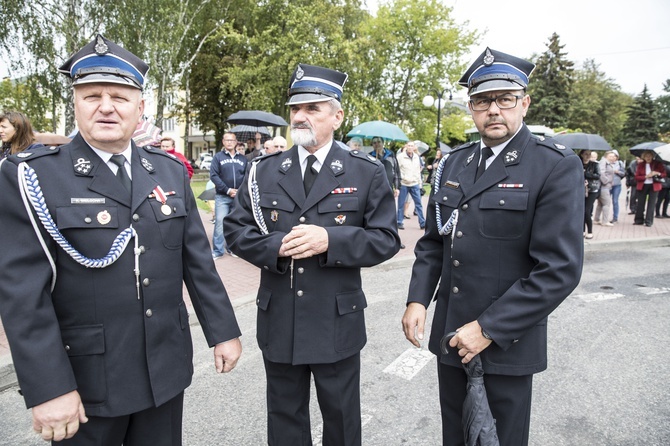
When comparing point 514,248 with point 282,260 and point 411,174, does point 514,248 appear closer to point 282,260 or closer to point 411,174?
point 282,260

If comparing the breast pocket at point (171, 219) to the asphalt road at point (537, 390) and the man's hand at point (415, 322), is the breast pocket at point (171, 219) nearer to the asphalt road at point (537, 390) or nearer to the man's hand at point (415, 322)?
the man's hand at point (415, 322)

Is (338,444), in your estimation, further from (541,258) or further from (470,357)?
(541,258)

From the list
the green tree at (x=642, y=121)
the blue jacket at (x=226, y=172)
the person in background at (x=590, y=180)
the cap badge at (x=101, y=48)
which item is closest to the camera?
the cap badge at (x=101, y=48)

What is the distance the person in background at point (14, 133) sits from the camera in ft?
14.5

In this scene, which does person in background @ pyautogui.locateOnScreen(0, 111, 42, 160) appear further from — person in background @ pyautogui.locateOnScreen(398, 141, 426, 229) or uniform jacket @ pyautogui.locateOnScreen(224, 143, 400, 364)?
person in background @ pyautogui.locateOnScreen(398, 141, 426, 229)

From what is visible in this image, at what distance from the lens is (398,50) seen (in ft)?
94.3

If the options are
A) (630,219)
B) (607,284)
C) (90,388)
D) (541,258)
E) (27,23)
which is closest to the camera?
(90,388)

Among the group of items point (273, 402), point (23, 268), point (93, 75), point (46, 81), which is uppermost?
point (46, 81)

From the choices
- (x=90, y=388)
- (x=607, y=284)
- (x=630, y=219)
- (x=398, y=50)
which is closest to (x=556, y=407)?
(x=90, y=388)

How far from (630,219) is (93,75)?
49.6 ft

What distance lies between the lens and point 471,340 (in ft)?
6.24

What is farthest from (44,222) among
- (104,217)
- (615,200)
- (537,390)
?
(615,200)

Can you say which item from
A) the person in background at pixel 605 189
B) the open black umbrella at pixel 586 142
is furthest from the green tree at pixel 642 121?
the open black umbrella at pixel 586 142

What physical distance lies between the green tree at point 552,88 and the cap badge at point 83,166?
45.4m
